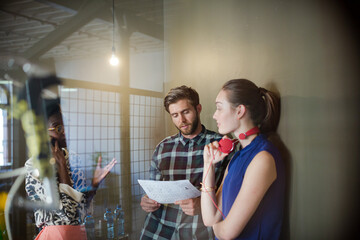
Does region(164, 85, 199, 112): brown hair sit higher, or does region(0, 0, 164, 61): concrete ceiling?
region(0, 0, 164, 61): concrete ceiling

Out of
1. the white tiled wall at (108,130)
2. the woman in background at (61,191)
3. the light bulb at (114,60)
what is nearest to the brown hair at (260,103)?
the white tiled wall at (108,130)

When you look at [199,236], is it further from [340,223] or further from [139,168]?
[340,223]

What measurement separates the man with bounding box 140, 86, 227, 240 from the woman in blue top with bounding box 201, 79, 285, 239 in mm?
74

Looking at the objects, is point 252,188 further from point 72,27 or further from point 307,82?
point 72,27

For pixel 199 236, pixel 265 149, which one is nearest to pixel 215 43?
pixel 265 149

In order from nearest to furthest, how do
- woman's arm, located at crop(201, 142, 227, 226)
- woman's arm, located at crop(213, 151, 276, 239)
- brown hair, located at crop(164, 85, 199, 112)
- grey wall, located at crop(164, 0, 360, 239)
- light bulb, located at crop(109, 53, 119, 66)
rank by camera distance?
grey wall, located at crop(164, 0, 360, 239)
woman's arm, located at crop(213, 151, 276, 239)
woman's arm, located at crop(201, 142, 227, 226)
brown hair, located at crop(164, 85, 199, 112)
light bulb, located at crop(109, 53, 119, 66)

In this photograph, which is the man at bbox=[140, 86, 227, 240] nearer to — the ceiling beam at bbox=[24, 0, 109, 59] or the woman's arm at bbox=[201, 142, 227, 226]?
the woman's arm at bbox=[201, 142, 227, 226]

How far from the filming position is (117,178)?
1432 millimetres

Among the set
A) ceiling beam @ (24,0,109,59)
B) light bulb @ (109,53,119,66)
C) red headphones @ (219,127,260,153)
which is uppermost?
ceiling beam @ (24,0,109,59)

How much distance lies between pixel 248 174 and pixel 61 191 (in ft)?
3.07

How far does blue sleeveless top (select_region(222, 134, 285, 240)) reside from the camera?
36.3 inches

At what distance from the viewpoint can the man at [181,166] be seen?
3.68 ft

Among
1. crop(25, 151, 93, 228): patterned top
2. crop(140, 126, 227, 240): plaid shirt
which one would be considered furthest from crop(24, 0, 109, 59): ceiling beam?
crop(140, 126, 227, 240): plaid shirt

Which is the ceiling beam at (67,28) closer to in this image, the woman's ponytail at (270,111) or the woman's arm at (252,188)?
the woman's ponytail at (270,111)
